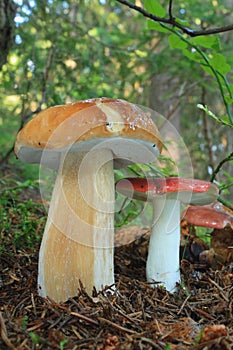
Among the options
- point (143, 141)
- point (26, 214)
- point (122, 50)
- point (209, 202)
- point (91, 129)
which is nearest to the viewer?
point (91, 129)

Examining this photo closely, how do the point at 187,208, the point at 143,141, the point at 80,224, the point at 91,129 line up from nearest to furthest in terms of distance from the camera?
1. the point at 91,129
2. the point at 143,141
3. the point at 80,224
4. the point at 187,208

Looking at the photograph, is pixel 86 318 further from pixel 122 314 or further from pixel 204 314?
pixel 204 314

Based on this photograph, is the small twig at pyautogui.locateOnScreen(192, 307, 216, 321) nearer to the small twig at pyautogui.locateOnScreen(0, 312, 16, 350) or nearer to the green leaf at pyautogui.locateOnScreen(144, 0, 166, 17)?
the small twig at pyautogui.locateOnScreen(0, 312, 16, 350)

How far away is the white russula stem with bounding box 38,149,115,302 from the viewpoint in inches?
76.7

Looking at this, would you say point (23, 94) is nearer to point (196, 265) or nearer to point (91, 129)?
point (91, 129)

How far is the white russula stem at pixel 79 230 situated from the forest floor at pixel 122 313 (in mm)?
100

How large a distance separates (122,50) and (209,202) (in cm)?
326

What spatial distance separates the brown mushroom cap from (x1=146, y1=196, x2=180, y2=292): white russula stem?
1.81ft

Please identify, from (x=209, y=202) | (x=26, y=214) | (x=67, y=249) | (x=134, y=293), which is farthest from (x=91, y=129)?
(x=26, y=214)

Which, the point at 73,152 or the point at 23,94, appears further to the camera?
the point at 23,94

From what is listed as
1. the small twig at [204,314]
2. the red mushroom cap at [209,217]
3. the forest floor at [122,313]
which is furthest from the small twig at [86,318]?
the red mushroom cap at [209,217]

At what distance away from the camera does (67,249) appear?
197cm

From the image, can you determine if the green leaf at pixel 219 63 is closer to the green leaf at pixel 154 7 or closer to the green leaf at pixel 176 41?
the green leaf at pixel 176 41

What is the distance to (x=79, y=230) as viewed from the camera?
1992 mm
